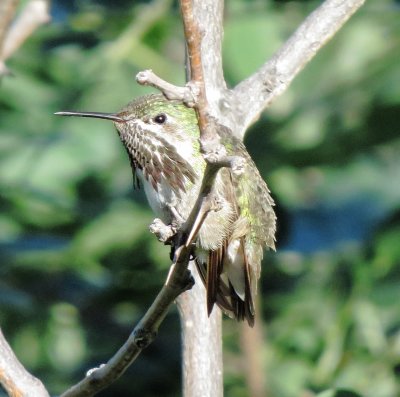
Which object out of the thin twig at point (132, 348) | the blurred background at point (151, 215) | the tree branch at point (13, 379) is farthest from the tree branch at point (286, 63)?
the blurred background at point (151, 215)

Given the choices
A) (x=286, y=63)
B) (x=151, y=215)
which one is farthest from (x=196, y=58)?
(x=151, y=215)

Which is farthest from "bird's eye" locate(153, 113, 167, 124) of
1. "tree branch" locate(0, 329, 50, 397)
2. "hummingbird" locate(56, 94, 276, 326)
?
"tree branch" locate(0, 329, 50, 397)

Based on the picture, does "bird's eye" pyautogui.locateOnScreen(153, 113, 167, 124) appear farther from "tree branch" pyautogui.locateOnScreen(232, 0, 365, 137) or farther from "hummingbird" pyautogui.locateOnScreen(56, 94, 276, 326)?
"tree branch" pyautogui.locateOnScreen(232, 0, 365, 137)

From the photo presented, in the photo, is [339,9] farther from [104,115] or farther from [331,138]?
[331,138]

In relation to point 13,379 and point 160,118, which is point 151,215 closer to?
point 160,118

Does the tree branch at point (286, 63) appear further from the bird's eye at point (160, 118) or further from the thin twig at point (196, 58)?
the thin twig at point (196, 58)

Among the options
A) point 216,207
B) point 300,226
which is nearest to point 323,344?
point 300,226
